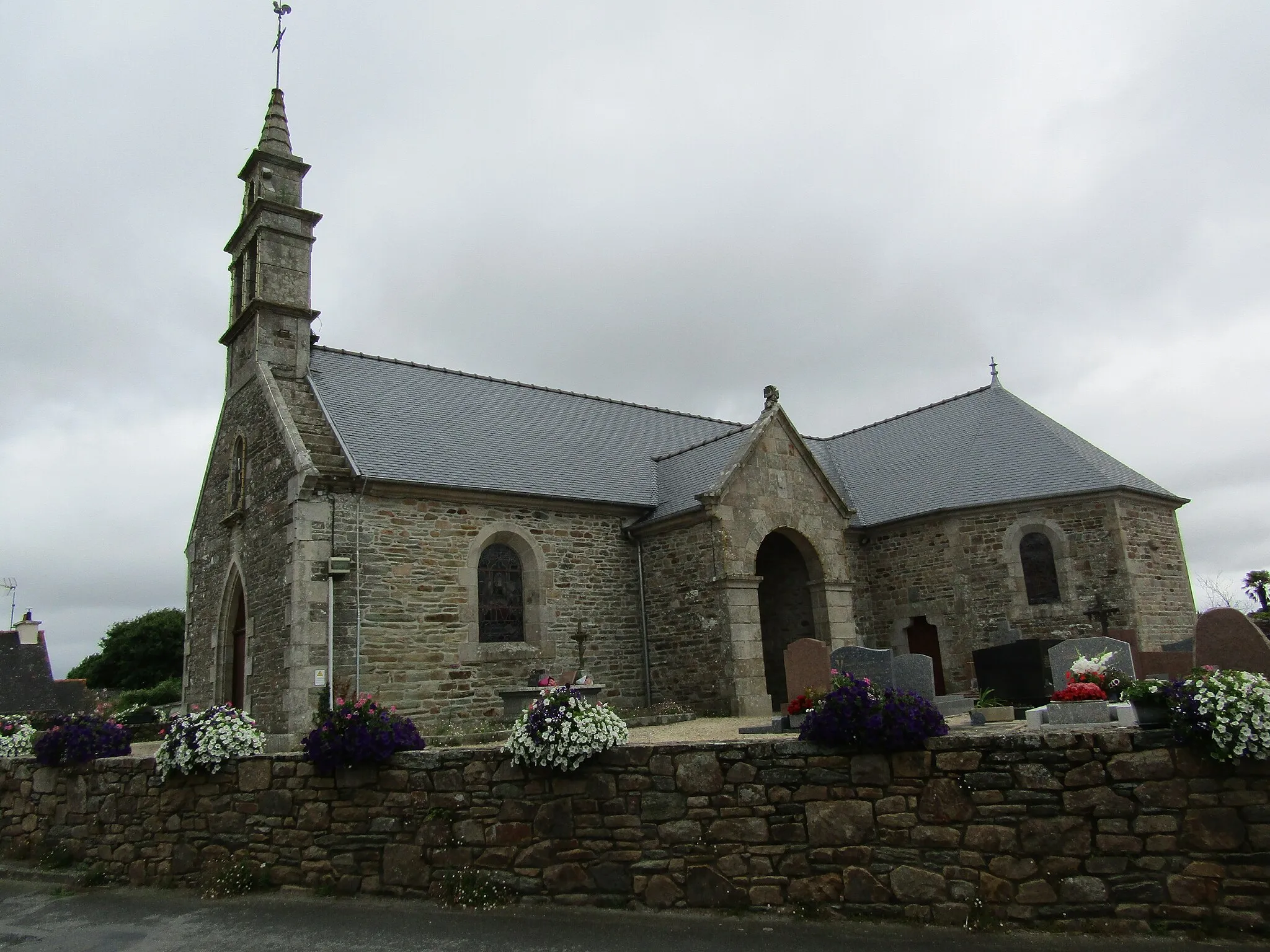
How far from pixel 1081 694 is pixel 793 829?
160 inches

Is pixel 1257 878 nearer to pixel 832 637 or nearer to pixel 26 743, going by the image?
pixel 832 637

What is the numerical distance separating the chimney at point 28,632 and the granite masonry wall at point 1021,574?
36.5 metres

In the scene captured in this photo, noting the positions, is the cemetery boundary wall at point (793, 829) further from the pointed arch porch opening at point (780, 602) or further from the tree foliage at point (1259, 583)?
the tree foliage at point (1259, 583)

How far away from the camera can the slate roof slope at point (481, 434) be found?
678 inches

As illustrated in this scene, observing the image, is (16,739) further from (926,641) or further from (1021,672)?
(926,641)

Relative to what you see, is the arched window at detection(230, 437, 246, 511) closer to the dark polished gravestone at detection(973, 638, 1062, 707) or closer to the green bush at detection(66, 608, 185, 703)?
the dark polished gravestone at detection(973, 638, 1062, 707)

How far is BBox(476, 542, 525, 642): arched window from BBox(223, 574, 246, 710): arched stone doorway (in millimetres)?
5216

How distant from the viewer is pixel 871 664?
12469mm

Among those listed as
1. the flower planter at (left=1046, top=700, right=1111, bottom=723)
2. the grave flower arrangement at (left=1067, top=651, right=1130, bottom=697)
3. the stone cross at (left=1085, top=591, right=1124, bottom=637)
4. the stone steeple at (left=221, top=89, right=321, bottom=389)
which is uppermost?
the stone steeple at (left=221, top=89, right=321, bottom=389)

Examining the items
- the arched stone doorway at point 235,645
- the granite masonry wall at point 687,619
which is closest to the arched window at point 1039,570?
the granite masonry wall at point 687,619

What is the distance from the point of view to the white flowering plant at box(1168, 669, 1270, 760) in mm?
6031

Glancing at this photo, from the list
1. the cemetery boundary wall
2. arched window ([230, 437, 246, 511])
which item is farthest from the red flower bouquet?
arched window ([230, 437, 246, 511])

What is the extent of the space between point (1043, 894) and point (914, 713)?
1537mm

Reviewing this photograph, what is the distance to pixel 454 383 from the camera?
21125mm
